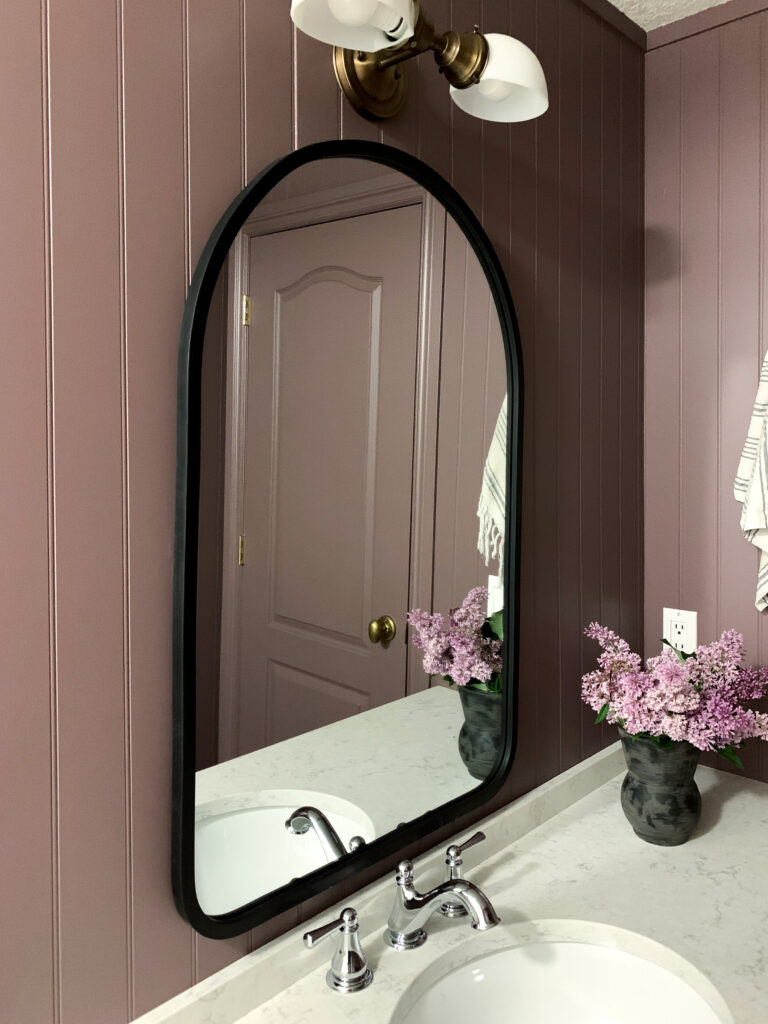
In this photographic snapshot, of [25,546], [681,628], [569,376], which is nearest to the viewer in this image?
[25,546]

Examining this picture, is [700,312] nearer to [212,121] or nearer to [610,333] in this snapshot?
[610,333]

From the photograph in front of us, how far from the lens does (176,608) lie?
93 cm

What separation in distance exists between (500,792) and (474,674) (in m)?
0.26

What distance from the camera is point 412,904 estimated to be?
43.6 inches

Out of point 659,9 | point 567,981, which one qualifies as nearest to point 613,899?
point 567,981

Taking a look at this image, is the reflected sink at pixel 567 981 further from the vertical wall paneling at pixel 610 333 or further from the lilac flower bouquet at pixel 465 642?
the vertical wall paneling at pixel 610 333

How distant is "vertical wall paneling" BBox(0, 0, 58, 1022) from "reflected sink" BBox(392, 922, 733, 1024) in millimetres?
526

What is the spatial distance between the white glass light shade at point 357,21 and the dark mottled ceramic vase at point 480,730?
895 mm

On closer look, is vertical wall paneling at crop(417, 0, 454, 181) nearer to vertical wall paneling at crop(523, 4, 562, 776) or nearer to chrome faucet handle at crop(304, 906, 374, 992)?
vertical wall paneling at crop(523, 4, 562, 776)

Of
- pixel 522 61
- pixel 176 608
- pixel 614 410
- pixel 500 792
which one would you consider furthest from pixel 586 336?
pixel 176 608

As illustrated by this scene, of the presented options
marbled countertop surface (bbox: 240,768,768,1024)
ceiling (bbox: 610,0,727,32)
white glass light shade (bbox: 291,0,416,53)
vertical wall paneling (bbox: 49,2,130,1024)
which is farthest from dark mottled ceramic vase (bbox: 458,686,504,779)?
ceiling (bbox: 610,0,727,32)

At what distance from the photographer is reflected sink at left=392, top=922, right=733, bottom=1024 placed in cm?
111

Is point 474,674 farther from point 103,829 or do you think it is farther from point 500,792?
point 103,829

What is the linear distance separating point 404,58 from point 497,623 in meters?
0.83
